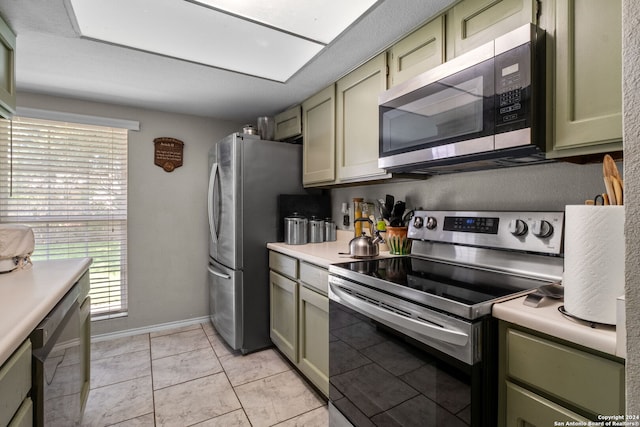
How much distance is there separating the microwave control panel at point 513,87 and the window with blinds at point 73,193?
2.92 meters

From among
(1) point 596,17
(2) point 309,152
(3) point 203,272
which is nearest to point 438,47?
(1) point 596,17

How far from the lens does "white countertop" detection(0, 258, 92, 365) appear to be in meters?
0.84

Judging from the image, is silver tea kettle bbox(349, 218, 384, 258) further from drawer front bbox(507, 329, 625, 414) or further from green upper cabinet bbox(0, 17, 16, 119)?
green upper cabinet bbox(0, 17, 16, 119)

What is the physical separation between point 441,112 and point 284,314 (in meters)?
1.69

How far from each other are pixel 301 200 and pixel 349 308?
1.35 m

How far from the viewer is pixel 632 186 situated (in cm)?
51

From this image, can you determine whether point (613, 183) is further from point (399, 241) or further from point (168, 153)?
point (168, 153)

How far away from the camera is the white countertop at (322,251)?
1.80 m

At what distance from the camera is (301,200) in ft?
8.72

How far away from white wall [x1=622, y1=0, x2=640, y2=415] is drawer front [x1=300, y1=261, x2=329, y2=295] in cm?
134

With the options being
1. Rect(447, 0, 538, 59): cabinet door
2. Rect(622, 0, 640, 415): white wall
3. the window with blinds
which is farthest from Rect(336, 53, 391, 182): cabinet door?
the window with blinds

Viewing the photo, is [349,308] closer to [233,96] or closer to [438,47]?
[438,47]

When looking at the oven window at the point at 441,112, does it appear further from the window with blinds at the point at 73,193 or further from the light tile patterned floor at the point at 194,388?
the window with blinds at the point at 73,193

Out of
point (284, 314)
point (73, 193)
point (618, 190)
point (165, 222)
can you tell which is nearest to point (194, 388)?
point (284, 314)
